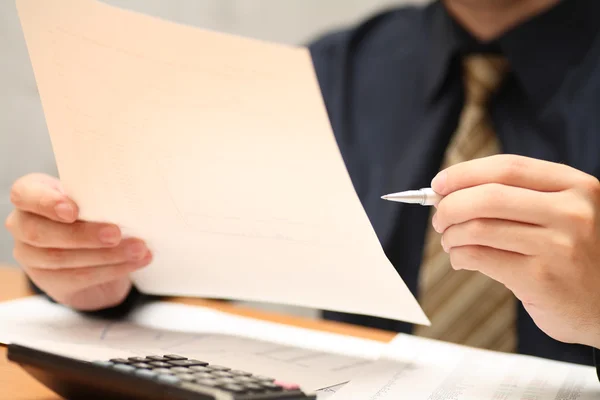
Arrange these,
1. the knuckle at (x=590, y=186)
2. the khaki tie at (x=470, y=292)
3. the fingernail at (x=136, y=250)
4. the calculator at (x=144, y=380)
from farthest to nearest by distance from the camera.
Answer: the khaki tie at (x=470, y=292), the fingernail at (x=136, y=250), the knuckle at (x=590, y=186), the calculator at (x=144, y=380)

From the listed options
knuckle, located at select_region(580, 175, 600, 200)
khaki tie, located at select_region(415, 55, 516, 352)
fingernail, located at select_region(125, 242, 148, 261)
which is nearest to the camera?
knuckle, located at select_region(580, 175, 600, 200)

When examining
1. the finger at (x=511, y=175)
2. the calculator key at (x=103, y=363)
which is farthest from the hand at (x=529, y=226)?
the calculator key at (x=103, y=363)

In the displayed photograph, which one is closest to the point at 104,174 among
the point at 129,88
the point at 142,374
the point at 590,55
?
the point at 129,88

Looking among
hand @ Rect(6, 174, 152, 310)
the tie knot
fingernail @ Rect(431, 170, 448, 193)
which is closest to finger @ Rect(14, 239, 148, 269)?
hand @ Rect(6, 174, 152, 310)

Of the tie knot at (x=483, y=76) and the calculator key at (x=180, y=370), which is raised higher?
the tie knot at (x=483, y=76)

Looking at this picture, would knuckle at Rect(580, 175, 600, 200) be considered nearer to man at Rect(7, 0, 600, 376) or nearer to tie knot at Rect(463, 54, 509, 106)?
man at Rect(7, 0, 600, 376)

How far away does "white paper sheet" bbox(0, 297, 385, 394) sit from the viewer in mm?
491

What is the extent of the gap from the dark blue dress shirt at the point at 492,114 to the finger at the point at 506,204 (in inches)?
14.2

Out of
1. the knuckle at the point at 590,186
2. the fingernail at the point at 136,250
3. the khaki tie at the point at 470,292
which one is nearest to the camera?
the knuckle at the point at 590,186

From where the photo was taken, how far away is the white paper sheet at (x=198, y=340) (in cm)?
49

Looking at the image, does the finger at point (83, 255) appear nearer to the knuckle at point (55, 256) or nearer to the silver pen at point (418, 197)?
the knuckle at point (55, 256)

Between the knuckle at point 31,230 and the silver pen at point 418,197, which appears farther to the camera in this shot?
the knuckle at point 31,230

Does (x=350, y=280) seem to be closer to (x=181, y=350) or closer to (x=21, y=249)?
(x=181, y=350)

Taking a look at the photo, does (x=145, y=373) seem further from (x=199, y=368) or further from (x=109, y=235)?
(x=109, y=235)
